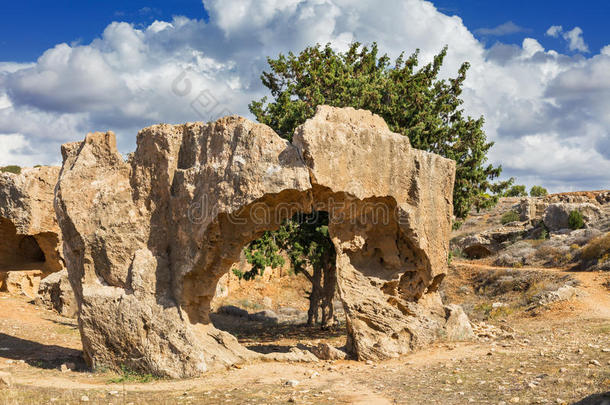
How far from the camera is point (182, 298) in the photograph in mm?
10281

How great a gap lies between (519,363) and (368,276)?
3.60m

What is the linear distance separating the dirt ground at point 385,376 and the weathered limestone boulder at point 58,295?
10.0ft

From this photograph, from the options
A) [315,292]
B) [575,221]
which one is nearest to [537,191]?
[575,221]

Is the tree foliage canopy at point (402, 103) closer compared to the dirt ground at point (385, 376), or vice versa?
the dirt ground at point (385, 376)

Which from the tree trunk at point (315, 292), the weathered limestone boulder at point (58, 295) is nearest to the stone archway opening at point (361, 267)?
the tree trunk at point (315, 292)

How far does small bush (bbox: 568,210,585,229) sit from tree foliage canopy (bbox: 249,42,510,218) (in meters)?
13.9

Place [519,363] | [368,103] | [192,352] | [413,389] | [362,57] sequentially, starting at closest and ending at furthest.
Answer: [413,389], [519,363], [192,352], [368,103], [362,57]

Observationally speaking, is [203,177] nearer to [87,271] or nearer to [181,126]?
[181,126]

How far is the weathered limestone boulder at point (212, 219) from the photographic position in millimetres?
9797

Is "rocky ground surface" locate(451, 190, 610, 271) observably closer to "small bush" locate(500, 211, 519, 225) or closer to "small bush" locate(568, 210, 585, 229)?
"small bush" locate(500, 211, 519, 225)

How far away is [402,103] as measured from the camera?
15.5 metres

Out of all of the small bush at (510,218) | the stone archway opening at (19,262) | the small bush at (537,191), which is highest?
the small bush at (537,191)

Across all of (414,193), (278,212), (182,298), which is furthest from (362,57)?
(182,298)

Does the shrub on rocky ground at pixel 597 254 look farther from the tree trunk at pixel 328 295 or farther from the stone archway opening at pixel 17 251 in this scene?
the stone archway opening at pixel 17 251
